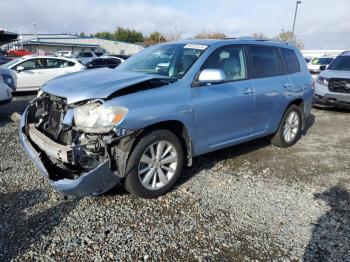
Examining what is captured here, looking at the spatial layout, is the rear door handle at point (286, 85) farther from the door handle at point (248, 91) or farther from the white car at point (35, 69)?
the white car at point (35, 69)

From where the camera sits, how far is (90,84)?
3.95 metres

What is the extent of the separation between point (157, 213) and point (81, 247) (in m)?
0.94

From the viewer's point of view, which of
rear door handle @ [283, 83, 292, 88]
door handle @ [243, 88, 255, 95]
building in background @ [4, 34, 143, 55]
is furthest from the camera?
building in background @ [4, 34, 143, 55]

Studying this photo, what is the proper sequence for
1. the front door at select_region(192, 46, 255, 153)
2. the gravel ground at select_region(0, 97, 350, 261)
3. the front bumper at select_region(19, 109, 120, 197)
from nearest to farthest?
the gravel ground at select_region(0, 97, 350, 261), the front bumper at select_region(19, 109, 120, 197), the front door at select_region(192, 46, 255, 153)

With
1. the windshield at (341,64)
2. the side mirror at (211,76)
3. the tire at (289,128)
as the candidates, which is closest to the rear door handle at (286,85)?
the tire at (289,128)

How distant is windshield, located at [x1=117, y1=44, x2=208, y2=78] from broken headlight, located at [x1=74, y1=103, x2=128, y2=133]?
1.13 m

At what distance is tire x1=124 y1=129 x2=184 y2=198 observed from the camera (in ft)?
12.5

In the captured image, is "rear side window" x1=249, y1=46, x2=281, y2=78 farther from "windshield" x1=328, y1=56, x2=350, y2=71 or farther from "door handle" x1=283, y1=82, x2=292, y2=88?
"windshield" x1=328, y1=56, x2=350, y2=71

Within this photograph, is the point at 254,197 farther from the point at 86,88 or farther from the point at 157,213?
the point at 86,88

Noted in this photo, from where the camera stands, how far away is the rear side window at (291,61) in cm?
622

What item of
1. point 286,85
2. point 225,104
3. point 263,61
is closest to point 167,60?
point 225,104

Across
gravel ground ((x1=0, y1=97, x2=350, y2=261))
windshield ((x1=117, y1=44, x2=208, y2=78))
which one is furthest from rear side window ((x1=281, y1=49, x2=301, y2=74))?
windshield ((x1=117, y1=44, x2=208, y2=78))

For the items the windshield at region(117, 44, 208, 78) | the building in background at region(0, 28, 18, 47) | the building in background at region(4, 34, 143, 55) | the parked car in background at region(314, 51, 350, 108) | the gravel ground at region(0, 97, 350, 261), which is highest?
the building in background at region(4, 34, 143, 55)

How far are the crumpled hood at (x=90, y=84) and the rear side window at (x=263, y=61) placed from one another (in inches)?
76.5
